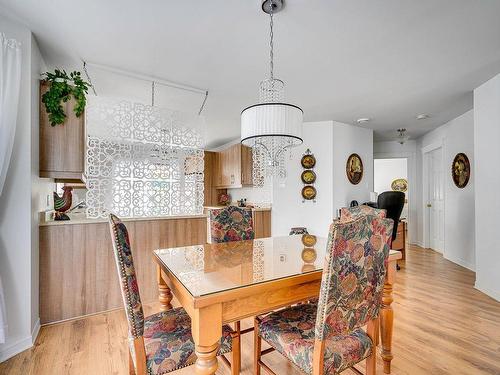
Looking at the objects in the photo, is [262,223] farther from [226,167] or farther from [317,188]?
[226,167]

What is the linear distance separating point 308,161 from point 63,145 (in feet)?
11.4

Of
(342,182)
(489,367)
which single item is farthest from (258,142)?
(342,182)

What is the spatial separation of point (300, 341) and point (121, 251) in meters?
0.95

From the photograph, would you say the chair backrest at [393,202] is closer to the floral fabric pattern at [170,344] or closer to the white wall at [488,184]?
the white wall at [488,184]

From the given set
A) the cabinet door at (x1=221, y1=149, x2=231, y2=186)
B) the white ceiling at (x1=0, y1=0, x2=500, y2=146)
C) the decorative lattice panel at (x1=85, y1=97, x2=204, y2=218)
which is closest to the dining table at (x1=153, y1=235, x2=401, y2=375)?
the decorative lattice panel at (x1=85, y1=97, x2=204, y2=218)

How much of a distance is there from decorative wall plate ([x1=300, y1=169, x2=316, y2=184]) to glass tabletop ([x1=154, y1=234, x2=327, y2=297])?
2.40m

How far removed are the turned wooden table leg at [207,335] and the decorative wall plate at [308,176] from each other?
11.8 feet

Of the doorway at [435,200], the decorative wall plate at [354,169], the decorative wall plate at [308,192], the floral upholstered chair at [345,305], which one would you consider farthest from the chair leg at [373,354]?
the doorway at [435,200]

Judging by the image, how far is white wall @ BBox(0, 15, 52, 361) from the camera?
188 cm

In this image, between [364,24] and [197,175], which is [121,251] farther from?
[364,24]

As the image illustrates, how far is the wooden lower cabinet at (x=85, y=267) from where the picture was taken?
231 centimetres

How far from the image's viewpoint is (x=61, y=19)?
185cm

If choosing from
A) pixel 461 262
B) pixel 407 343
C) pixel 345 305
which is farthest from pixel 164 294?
pixel 461 262

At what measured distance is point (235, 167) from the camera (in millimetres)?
5184
